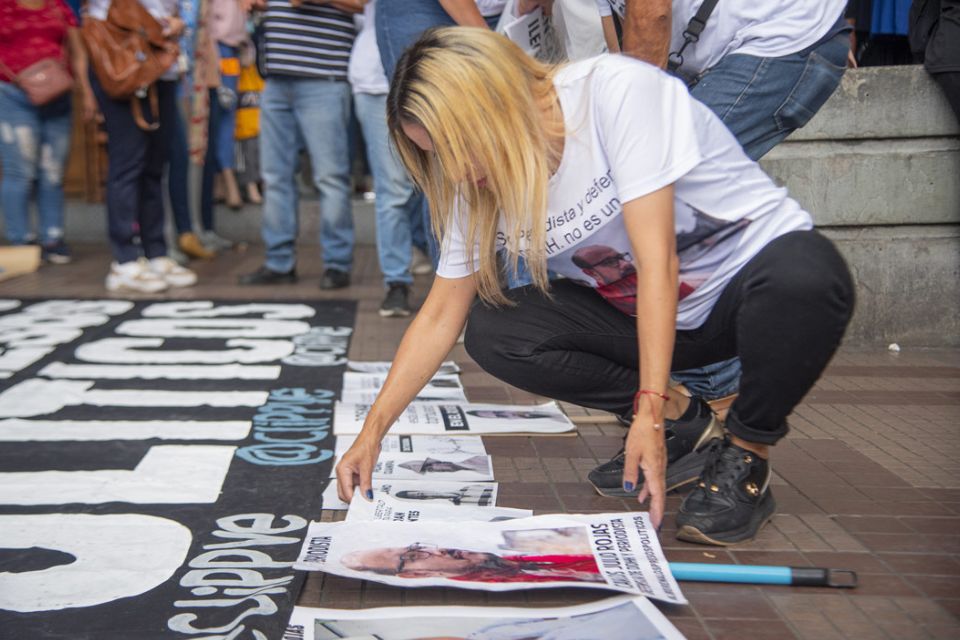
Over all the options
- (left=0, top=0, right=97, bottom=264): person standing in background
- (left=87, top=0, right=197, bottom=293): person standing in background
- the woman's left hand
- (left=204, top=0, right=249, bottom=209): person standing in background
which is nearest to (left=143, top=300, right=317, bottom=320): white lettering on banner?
(left=87, top=0, right=197, bottom=293): person standing in background

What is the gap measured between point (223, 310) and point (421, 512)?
3.11m

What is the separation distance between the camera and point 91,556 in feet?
→ 7.18

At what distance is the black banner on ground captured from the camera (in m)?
1.97

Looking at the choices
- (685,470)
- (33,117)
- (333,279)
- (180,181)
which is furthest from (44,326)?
(685,470)

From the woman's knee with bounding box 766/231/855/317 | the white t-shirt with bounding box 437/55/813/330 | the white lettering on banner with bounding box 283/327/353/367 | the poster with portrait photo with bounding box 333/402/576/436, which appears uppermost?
the white t-shirt with bounding box 437/55/813/330

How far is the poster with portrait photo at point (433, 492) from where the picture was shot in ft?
8.01

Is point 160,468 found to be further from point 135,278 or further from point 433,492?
point 135,278

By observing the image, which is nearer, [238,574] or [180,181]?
[238,574]

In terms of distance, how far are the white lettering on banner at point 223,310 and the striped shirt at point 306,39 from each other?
1141 mm

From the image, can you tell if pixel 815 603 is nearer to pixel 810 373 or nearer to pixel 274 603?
pixel 810 373

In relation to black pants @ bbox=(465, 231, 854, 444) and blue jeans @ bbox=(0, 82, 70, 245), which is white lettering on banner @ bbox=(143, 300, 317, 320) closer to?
blue jeans @ bbox=(0, 82, 70, 245)

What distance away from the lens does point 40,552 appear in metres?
2.21

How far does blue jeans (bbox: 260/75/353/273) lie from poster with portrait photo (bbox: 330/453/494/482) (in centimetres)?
295

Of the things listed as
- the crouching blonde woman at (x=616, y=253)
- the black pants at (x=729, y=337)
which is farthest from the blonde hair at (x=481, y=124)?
the black pants at (x=729, y=337)
